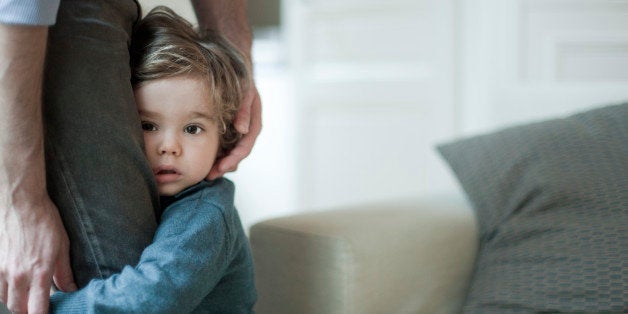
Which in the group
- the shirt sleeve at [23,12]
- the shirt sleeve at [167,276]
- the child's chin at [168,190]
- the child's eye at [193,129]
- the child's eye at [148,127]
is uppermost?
the shirt sleeve at [23,12]

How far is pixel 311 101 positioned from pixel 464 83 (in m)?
0.60

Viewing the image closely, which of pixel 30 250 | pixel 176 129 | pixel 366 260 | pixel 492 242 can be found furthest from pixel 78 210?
pixel 492 242

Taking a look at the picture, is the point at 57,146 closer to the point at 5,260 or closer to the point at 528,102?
the point at 5,260

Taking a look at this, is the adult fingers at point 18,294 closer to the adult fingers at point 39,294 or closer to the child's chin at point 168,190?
the adult fingers at point 39,294

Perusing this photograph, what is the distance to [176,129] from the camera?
0.97 metres

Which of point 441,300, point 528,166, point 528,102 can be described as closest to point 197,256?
point 441,300

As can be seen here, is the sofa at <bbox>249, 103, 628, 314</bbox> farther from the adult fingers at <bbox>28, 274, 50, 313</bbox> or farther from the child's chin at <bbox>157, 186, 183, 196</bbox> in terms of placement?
the adult fingers at <bbox>28, 274, 50, 313</bbox>

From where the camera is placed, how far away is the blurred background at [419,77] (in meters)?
2.19

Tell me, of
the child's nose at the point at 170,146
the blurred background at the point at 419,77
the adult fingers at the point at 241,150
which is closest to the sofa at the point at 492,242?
the adult fingers at the point at 241,150

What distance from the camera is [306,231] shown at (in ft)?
3.94

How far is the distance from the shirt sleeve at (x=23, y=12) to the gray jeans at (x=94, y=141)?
2.8 inches

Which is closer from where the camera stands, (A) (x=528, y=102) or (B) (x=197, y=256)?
(B) (x=197, y=256)

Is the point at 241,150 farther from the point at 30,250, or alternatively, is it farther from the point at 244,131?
the point at 30,250

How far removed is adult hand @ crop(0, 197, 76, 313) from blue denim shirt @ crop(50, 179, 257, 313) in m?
0.05
